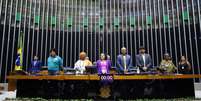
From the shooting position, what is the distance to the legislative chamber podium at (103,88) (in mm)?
12305

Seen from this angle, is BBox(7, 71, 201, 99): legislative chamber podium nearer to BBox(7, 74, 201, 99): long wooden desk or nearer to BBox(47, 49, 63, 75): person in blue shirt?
BBox(7, 74, 201, 99): long wooden desk

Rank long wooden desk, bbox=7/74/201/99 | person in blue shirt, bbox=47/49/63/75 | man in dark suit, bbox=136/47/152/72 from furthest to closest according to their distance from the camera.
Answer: person in blue shirt, bbox=47/49/63/75, man in dark suit, bbox=136/47/152/72, long wooden desk, bbox=7/74/201/99

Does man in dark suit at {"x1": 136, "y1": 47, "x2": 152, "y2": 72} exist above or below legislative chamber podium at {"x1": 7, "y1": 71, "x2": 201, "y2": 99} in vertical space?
above

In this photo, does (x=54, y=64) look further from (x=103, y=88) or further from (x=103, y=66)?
(x=103, y=88)

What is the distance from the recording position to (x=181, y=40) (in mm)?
40156

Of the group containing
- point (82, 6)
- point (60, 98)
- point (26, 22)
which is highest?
point (82, 6)

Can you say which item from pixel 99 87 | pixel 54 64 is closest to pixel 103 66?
pixel 99 87

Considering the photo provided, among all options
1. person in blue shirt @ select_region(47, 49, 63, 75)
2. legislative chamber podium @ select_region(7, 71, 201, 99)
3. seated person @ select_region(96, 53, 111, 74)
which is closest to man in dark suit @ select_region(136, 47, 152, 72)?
legislative chamber podium @ select_region(7, 71, 201, 99)

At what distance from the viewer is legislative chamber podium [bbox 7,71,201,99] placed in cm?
1230

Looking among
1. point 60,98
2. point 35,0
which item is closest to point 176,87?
point 60,98

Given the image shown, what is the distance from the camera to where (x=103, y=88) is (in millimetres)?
12250

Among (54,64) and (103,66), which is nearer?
(103,66)

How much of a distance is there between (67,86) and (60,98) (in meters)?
0.60

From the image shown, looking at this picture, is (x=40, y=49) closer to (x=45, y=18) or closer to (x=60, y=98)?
(x=45, y=18)
